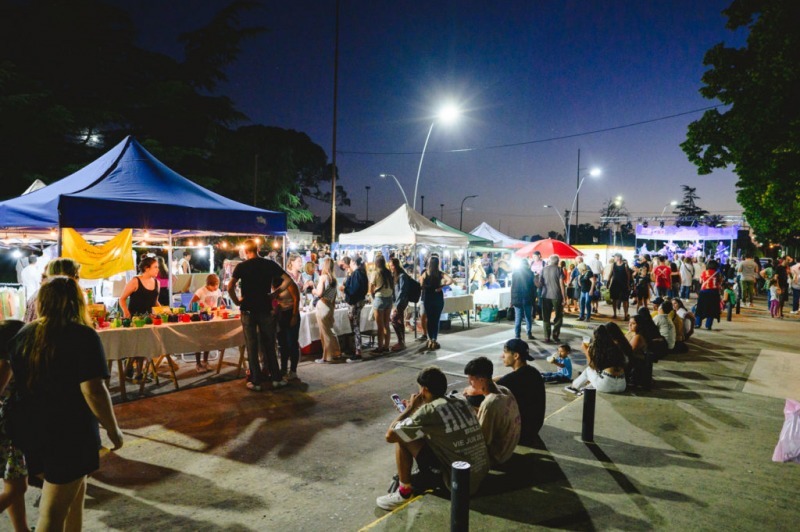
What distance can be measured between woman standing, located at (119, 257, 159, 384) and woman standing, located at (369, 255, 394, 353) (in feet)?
12.6

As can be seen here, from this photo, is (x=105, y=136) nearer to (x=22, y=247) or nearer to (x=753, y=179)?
(x=22, y=247)

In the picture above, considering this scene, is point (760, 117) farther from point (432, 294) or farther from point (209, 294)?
point (209, 294)

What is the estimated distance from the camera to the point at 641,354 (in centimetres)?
708

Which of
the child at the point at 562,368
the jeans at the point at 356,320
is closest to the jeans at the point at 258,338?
the jeans at the point at 356,320

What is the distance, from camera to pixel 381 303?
30.5 ft

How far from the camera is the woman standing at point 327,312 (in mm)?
8281

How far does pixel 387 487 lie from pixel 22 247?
548 inches

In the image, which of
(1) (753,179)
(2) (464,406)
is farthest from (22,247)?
(1) (753,179)

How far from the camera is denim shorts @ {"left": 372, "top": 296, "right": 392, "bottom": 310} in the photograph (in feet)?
30.4

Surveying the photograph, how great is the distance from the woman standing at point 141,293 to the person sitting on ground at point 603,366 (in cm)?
627

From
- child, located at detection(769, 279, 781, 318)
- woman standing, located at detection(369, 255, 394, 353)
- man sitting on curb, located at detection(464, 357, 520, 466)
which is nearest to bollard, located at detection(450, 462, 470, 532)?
man sitting on curb, located at detection(464, 357, 520, 466)

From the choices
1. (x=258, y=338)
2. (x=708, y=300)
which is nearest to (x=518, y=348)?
(x=258, y=338)

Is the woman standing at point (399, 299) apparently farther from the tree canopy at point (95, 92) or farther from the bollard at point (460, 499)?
the tree canopy at point (95, 92)

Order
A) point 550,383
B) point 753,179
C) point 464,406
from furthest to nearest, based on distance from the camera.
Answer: point 753,179 < point 550,383 < point 464,406
